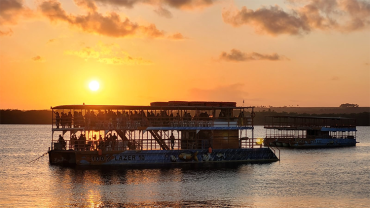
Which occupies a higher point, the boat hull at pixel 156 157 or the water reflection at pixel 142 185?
the boat hull at pixel 156 157

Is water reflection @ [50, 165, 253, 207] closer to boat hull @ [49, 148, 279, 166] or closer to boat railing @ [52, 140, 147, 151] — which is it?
boat hull @ [49, 148, 279, 166]

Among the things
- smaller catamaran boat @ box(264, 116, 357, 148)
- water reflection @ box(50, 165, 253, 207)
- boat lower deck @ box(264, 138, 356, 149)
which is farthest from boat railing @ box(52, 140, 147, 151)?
boat lower deck @ box(264, 138, 356, 149)

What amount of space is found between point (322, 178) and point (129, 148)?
2240 centimetres

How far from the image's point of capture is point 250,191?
Answer: 44469 mm

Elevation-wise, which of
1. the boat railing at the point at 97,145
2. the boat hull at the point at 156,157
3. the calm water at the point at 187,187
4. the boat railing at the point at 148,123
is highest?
the boat railing at the point at 148,123

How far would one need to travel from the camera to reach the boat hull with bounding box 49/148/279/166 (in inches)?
2205

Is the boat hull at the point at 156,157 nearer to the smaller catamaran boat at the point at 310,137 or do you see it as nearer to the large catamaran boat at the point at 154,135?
the large catamaran boat at the point at 154,135

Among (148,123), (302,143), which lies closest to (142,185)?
(148,123)

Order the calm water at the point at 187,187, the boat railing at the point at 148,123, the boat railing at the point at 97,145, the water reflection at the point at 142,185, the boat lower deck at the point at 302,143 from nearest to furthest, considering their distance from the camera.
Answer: the water reflection at the point at 142,185
the calm water at the point at 187,187
the boat railing at the point at 97,145
the boat railing at the point at 148,123
the boat lower deck at the point at 302,143

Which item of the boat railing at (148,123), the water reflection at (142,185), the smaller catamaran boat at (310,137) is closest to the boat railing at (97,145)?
the boat railing at (148,123)

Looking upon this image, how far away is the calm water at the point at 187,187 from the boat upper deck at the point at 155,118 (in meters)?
5.29

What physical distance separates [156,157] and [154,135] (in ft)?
11.9

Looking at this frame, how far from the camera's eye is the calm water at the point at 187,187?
39188 mm

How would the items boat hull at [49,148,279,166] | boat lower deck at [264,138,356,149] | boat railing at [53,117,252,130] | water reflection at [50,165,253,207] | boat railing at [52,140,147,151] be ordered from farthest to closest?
boat lower deck at [264,138,356,149] → boat railing at [53,117,252,130] → boat railing at [52,140,147,151] → boat hull at [49,148,279,166] → water reflection at [50,165,253,207]
